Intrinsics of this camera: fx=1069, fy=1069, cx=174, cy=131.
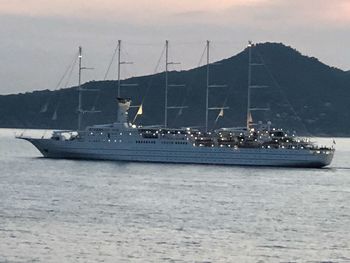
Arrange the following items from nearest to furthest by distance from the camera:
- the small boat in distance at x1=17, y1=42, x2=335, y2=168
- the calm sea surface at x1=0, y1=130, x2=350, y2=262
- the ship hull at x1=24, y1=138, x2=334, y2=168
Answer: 1. the calm sea surface at x1=0, y1=130, x2=350, y2=262
2. the ship hull at x1=24, y1=138, x2=334, y2=168
3. the small boat in distance at x1=17, y1=42, x2=335, y2=168

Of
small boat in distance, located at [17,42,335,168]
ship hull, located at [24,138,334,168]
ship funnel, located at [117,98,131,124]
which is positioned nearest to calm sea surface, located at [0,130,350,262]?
ship hull, located at [24,138,334,168]

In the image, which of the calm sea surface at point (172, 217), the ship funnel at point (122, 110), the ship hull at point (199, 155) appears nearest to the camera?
the calm sea surface at point (172, 217)

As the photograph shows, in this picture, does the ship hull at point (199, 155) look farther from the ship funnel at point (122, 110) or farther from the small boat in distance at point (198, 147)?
the ship funnel at point (122, 110)

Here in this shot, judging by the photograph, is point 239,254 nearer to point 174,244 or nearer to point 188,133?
point 174,244

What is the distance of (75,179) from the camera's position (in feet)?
279

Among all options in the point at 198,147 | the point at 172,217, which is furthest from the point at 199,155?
the point at 172,217

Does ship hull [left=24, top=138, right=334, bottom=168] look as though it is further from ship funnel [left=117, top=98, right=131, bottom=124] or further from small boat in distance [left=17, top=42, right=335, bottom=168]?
ship funnel [left=117, top=98, right=131, bottom=124]

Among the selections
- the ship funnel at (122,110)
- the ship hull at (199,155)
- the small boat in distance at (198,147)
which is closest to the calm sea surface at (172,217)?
the ship hull at (199,155)

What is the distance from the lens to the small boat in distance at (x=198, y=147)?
10381 cm

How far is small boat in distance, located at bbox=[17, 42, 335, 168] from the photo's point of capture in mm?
103812

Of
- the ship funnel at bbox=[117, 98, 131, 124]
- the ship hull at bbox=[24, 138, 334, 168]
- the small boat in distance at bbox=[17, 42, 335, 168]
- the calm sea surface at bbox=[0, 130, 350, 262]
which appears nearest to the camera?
the calm sea surface at bbox=[0, 130, 350, 262]

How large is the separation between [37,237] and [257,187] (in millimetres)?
38024

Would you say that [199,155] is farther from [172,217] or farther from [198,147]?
[172,217]

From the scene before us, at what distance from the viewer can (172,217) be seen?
54.9 meters
